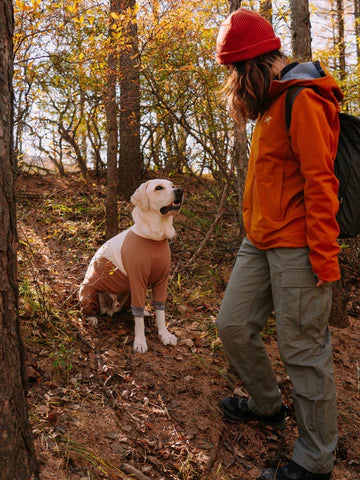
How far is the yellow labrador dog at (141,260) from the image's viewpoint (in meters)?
3.84

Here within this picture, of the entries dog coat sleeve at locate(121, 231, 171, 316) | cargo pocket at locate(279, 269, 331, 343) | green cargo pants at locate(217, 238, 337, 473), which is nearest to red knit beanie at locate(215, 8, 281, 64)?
green cargo pants at locate(217, 238, 337, 473)

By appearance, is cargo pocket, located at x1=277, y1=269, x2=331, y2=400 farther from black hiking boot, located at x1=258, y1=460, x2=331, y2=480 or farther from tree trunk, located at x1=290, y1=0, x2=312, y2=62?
tree trunk, located at x1=290, y1=0, x2=312, y2=62

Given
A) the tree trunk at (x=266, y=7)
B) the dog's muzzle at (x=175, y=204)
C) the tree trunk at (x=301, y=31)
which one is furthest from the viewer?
the tree trunk at (x=266, y=7)

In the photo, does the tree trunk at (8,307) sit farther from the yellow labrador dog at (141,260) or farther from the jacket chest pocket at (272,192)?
the yellow labrador dog at (141,260)

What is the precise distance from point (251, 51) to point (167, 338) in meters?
2.59

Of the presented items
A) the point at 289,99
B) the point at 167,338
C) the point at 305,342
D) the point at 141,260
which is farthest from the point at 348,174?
the point at 167,338

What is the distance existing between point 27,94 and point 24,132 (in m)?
0.55

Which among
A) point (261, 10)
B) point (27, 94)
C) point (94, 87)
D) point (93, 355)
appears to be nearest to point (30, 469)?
point (93, 355)

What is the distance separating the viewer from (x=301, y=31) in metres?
4.63

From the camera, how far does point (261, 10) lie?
703 cm

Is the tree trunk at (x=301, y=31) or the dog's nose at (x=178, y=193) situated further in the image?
the tree trunk at (x=301, y=31)

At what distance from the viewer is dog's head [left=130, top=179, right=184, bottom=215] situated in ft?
12.8

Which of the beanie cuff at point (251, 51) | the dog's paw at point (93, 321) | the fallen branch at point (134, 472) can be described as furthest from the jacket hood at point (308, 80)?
the dog's paw at point (93, 321)

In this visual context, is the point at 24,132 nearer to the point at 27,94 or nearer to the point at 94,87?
the point at 27,94
